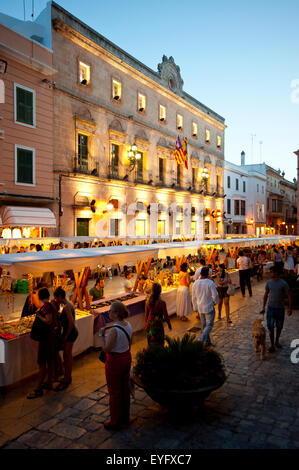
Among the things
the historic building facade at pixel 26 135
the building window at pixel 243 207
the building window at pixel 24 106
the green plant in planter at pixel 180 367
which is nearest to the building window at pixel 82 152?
the historic building facade at pixel 26 135

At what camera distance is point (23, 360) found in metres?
6.16

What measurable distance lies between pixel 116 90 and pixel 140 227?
10650 millimetres

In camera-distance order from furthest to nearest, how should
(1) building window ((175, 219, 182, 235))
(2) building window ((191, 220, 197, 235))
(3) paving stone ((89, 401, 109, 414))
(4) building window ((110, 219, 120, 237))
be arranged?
1. (2) building window ((191, 220, 197, 235))
2. (1) building window ((175, 219, 182, 235))
3. (4) building window ((110, 219, 120, 237))
4. (3) paving stone ((89, 401, 109, 414))

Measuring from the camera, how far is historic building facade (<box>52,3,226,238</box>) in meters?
21.9

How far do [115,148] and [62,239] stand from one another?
9625mm

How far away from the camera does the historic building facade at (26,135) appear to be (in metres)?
18.1

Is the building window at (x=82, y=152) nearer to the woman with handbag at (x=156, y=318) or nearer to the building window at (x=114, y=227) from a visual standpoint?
the building window at (x=114, y=227)

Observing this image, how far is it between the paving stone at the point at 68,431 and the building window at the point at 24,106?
1745 cm

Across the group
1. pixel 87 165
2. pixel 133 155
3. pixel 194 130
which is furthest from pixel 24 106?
pixel 194 130

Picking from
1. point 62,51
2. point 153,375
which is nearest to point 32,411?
point 153,375

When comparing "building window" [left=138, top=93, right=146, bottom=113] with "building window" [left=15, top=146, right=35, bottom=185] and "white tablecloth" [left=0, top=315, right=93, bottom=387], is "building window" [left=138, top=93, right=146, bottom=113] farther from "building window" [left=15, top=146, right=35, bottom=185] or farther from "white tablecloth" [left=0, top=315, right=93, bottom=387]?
"white tablecloth" [left=0, top=315, right=93, bottom=387]

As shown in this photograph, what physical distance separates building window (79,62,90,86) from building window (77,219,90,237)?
9.06 meters

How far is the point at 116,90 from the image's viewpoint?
2644 centimetres

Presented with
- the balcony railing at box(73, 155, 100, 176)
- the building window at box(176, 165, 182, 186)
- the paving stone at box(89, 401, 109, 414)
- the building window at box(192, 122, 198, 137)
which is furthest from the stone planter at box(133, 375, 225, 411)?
the building window at box(192, 122, 198, 137)
